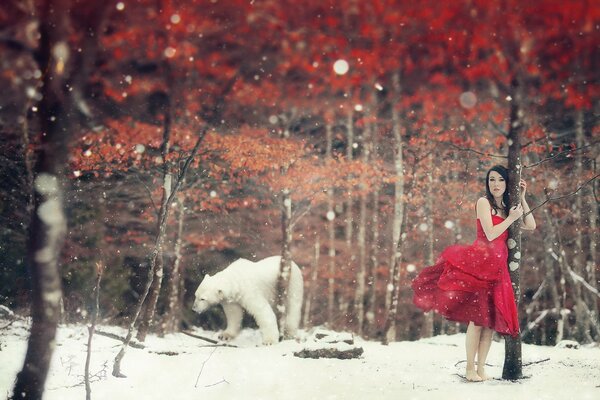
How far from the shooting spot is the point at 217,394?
4465 millimetres

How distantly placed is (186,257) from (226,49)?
312 inches

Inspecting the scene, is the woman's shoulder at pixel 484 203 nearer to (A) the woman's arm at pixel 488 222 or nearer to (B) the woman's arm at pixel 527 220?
(A) the woman's arm at pixel 488 222

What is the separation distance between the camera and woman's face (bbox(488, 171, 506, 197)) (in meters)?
4.46

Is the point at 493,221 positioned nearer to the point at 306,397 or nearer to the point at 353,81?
the point at 306,397

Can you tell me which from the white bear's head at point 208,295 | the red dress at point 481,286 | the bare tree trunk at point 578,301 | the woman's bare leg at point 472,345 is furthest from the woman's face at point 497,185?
the bare tree trunk at point 578,301

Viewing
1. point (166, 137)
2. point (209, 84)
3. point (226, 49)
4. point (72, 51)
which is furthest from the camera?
point (209, 84)

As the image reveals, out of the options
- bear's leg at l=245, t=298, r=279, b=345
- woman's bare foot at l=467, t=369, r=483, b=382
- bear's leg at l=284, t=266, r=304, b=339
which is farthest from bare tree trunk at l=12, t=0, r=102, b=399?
bear's leg at l=284, t=266, r=304, b=339

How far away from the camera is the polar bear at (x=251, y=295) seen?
928 centimetres

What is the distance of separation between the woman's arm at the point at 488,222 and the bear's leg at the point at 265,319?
5.95 metres

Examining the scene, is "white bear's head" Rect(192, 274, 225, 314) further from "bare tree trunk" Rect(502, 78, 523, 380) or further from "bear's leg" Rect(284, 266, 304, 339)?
"bare tree trunk" Rect(502, 78, 523, 380)

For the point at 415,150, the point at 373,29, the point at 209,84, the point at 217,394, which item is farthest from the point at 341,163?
the point at 217,394

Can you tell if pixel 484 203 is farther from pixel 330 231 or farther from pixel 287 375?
pixel 330 231

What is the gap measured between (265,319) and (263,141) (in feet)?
14.0

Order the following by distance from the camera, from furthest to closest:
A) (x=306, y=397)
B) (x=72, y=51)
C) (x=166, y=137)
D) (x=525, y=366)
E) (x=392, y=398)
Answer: (x=166, y=137) → (x=525, y=366) → (x=306, y=397) → (x=392, y=398) → (x=72, y=51)
